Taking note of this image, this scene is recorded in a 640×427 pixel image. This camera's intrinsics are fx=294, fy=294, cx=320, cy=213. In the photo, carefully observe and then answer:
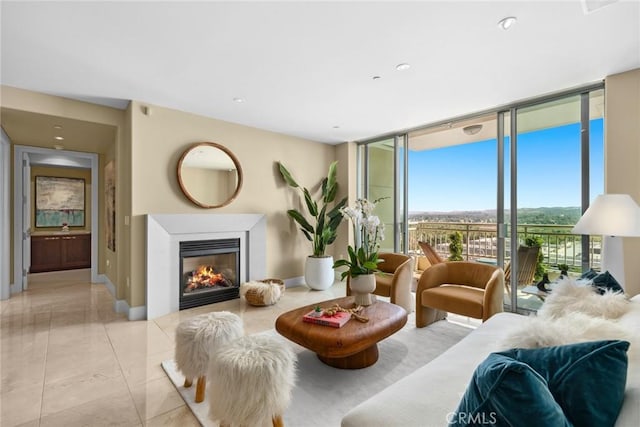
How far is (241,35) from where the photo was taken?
218cm

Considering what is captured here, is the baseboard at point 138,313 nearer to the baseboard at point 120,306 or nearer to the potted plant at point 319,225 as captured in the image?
the baseboard at point 120,306

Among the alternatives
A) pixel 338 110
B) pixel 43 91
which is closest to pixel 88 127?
pixel 43 91

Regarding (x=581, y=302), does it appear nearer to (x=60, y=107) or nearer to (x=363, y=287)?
(x=363, y=287)

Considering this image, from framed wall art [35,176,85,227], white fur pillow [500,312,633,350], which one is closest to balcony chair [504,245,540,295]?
white fur pillow [500,312,633,350]

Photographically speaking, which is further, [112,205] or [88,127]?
[112,205]

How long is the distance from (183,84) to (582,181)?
169 inches

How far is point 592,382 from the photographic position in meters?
0.79

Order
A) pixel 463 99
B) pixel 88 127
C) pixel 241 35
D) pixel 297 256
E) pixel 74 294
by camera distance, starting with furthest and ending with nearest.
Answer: pixel 297 256 < pixel 74 294 < pixel 88 127 < pixel 463 99 < pixel 241 35

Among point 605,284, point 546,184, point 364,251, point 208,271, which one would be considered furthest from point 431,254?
point 208,271

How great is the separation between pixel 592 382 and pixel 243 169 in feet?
13.8

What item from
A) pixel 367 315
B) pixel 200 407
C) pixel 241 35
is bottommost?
pixel 200 407

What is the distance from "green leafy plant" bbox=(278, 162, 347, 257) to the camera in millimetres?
4844

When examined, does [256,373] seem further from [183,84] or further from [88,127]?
[88,127]

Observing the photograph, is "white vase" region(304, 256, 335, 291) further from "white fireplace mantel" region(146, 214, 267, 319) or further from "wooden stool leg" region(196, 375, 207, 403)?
"wooden stool leg" region(196, 375, 207, 403)
